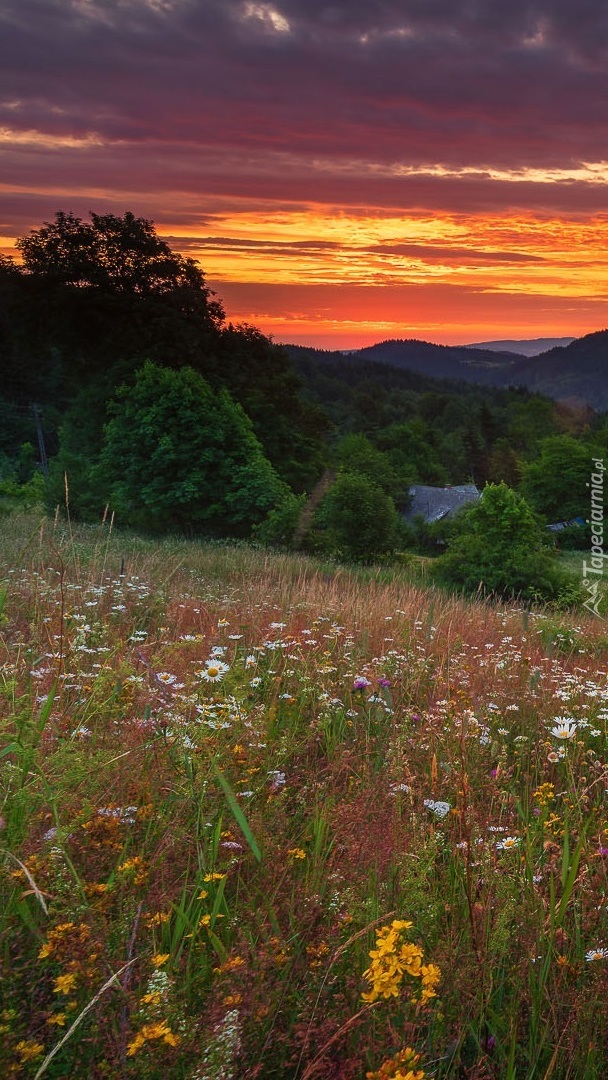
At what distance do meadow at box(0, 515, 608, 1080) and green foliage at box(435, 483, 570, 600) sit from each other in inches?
635

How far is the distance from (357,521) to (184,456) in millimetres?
6766

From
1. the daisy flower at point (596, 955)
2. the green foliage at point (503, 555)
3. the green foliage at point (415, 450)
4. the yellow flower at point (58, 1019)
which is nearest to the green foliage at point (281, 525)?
the green foliage at point (503, 555)

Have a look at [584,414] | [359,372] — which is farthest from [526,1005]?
[359,372]

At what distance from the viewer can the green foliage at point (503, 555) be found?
19.7 m

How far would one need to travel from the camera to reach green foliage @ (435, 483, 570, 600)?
64.5 feet

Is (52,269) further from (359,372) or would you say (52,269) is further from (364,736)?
(359,372)

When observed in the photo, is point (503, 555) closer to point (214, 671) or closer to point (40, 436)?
point (214, 671)

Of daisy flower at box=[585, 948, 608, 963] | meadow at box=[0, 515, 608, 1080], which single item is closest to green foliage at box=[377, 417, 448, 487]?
meadow at box=[0, 515, 608, 1080]

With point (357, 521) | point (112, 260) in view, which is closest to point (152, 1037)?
point (357, 521)

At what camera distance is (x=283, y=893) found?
2150 millimetres

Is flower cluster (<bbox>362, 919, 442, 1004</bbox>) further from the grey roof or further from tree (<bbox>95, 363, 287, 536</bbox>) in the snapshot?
the grey roof

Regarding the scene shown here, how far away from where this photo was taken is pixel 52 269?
98.4 feet

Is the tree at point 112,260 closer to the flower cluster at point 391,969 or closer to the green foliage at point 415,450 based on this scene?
the flower cluster at point 391,969

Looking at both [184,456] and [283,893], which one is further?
[184,456]
